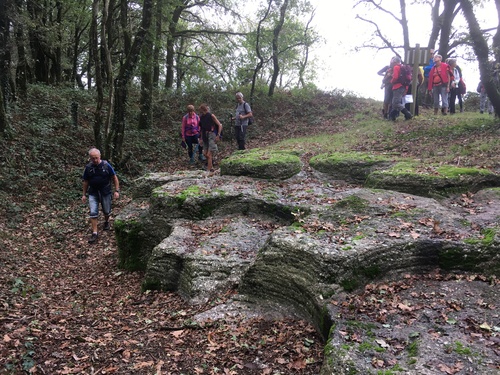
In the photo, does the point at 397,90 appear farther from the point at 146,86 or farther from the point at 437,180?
the point at 146,86

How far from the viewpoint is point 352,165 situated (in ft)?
30.1

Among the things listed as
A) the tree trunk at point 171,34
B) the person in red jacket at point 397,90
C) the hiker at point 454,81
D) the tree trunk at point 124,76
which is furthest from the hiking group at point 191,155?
the hiker at point 454,81

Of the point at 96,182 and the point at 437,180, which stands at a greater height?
the point at 437,180

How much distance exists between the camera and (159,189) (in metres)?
8.66

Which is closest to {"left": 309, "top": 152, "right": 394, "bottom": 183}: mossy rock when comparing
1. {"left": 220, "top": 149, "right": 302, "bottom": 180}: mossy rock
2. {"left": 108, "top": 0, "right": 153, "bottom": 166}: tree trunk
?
{"left": 220, "top": 149, "right": 302, "bottom": 180}: mossy rock

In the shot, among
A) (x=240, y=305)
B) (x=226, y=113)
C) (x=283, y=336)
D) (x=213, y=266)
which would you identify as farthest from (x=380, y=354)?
(x=226, y=113)

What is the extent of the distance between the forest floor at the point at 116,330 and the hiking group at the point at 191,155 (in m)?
1.57

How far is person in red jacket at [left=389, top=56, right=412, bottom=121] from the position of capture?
12891mm

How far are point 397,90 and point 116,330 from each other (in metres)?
12.0

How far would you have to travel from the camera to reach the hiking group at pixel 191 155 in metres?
8.90

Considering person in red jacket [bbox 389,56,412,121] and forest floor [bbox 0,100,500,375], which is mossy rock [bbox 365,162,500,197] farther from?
person in red jacket [bbox 389,56,412,121]

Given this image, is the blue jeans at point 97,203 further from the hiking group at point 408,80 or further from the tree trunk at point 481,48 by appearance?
the tree trunk at point 481,48

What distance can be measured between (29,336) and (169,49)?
62.5 feet

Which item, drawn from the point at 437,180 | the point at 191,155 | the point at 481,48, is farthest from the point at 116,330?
the point at 481,48
